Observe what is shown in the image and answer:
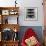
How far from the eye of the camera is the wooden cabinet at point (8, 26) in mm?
6020

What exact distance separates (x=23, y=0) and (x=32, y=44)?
1749mm

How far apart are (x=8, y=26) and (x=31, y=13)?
40.1 inches

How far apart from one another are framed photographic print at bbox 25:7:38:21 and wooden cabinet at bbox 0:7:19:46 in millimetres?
388

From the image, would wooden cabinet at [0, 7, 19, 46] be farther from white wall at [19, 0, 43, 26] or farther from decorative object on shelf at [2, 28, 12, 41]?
white wall at [19, 0, 43, 26]

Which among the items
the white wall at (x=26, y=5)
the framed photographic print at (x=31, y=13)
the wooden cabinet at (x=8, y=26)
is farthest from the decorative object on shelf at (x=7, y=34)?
the framed photographic print at (x=31, y=13)

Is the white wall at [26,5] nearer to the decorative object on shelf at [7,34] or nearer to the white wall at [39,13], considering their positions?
the white wall at [39,13]

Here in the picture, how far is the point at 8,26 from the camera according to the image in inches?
241

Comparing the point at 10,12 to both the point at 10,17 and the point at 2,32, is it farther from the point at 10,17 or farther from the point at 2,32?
the point at 2,32

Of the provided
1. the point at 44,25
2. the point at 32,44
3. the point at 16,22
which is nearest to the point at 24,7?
the point at 16,22

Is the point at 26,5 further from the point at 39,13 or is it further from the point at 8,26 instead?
the point at 8,26

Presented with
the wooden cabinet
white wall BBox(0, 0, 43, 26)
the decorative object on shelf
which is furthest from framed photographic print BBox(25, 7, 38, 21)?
the decorative object on shelf

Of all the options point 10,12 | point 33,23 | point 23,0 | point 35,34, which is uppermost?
point 23,0

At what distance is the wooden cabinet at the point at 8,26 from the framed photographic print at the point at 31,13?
1.27ft

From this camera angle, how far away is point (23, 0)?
6230mm
